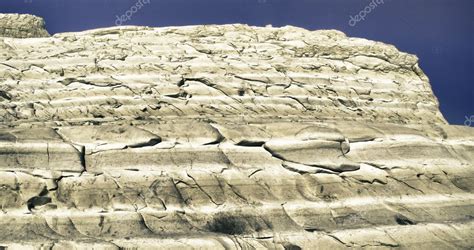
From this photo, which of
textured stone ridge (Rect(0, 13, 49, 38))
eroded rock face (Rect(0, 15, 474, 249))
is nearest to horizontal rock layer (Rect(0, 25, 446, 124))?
eroded rock face (Rect(0, 15, 474, 249))

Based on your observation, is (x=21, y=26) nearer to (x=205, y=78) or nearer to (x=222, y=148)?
(x=205, y=78)

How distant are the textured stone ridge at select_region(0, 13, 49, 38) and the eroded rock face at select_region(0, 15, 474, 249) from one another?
1.12 meters

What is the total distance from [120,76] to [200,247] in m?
4.03

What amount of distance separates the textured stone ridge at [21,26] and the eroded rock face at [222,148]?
3.67 feet

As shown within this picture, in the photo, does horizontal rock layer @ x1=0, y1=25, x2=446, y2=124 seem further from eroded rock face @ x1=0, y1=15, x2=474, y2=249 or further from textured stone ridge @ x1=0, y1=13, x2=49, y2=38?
textured stone ridge @ x1=0, y1=13, x2=49, y2=38

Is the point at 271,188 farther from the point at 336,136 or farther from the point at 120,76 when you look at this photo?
the point at 120,76

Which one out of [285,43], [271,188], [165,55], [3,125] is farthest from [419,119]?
[3,125]

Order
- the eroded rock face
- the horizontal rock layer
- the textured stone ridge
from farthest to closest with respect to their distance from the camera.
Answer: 1. the textured stone ridge
2. the horizontal rock layer
3. the eroded rock face

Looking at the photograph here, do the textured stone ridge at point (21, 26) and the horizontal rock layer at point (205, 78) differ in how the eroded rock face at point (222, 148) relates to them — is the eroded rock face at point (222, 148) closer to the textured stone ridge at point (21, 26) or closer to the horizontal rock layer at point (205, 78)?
the horizontal rock layer at point (205, 78)

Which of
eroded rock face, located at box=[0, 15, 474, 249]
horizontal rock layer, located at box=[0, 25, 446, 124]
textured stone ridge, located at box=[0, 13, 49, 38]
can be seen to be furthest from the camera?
textured stone ridge, located at box=[0, 13, 49, 38]

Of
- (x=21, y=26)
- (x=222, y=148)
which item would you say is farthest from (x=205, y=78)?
(x=21, y=26)

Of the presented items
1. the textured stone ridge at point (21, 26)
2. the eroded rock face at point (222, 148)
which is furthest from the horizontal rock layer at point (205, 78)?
the textured stone ridge at point (21, 26)

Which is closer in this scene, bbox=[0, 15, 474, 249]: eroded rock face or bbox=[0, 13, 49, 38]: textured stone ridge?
bbox=[0, 15, 474, 249]: eroded rock face

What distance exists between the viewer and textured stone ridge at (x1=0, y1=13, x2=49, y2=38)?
10883 mm
